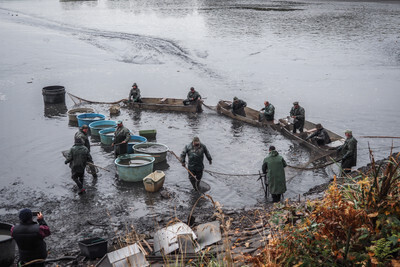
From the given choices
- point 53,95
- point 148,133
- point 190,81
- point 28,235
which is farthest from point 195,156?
point 190,81

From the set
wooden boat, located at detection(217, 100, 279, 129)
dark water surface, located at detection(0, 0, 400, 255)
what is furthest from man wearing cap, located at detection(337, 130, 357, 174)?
wooden boat, located at detection(217, 100, 279, 129)

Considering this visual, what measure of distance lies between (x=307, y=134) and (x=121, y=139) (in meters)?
7.74

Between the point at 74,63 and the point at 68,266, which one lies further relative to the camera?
the point at 74,63

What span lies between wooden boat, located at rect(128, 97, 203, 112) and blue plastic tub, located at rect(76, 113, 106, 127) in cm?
338

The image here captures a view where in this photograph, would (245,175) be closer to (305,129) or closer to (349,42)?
(305,129)

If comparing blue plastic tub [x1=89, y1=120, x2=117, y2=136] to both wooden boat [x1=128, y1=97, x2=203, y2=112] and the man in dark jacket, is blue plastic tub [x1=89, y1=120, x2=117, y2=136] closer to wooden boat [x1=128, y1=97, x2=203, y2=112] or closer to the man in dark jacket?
wooden boat [x1=128, y1=97, x2=203, y2=112]

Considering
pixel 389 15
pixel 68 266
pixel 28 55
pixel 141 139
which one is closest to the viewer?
pixel 68 266

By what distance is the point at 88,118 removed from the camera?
61.2 feet

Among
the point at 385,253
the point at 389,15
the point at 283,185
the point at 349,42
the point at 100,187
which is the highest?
the point at 389,15

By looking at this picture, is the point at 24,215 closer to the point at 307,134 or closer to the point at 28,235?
the point at 28,235

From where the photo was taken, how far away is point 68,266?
791 cm

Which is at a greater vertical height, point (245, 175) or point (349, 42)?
point (349, 42)

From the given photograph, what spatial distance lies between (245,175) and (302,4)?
224ft

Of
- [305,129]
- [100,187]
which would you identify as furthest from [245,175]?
[305,129]
